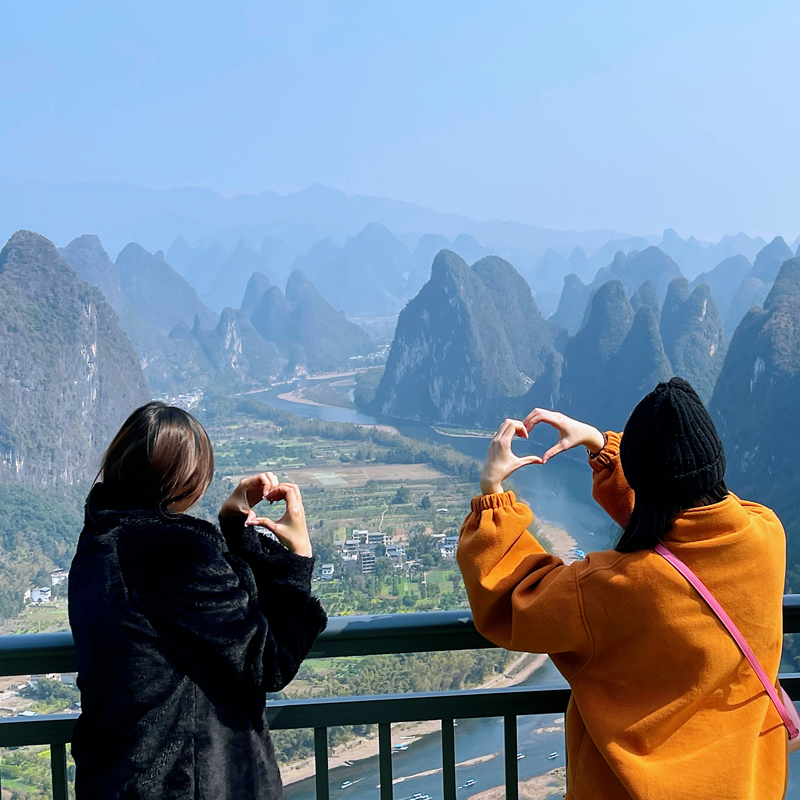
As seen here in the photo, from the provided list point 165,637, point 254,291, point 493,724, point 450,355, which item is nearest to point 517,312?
point 450,355

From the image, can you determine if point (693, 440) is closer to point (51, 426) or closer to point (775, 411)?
point (775, 411)

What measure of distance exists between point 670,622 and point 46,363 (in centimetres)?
4701

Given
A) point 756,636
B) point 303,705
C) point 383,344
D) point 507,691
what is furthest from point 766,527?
point 383,344

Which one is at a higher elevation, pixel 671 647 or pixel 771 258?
pixel 771 258

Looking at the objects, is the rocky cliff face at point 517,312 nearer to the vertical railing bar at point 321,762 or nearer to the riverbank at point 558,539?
the riverbank at point 558,539

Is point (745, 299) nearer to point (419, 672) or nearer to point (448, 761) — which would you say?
point (419, 672)

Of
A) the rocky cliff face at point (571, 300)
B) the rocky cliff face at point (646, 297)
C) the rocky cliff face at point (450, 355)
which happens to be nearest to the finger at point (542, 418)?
the rocky cliff face at point (646, 297)

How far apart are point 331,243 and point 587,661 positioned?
119 meters

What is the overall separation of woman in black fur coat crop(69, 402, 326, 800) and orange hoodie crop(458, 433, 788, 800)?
0.32 metres

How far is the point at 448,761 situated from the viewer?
1121 millimetres

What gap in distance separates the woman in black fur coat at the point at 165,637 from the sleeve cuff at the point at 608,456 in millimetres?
480

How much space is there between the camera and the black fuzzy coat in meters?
0.85

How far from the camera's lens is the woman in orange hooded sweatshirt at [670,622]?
2.79ft

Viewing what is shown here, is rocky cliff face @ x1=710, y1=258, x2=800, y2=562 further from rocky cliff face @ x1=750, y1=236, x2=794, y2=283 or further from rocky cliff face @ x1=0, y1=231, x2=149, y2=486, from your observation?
rocky cliff face @ x1=750, y1=236, x2=794, y2=283
